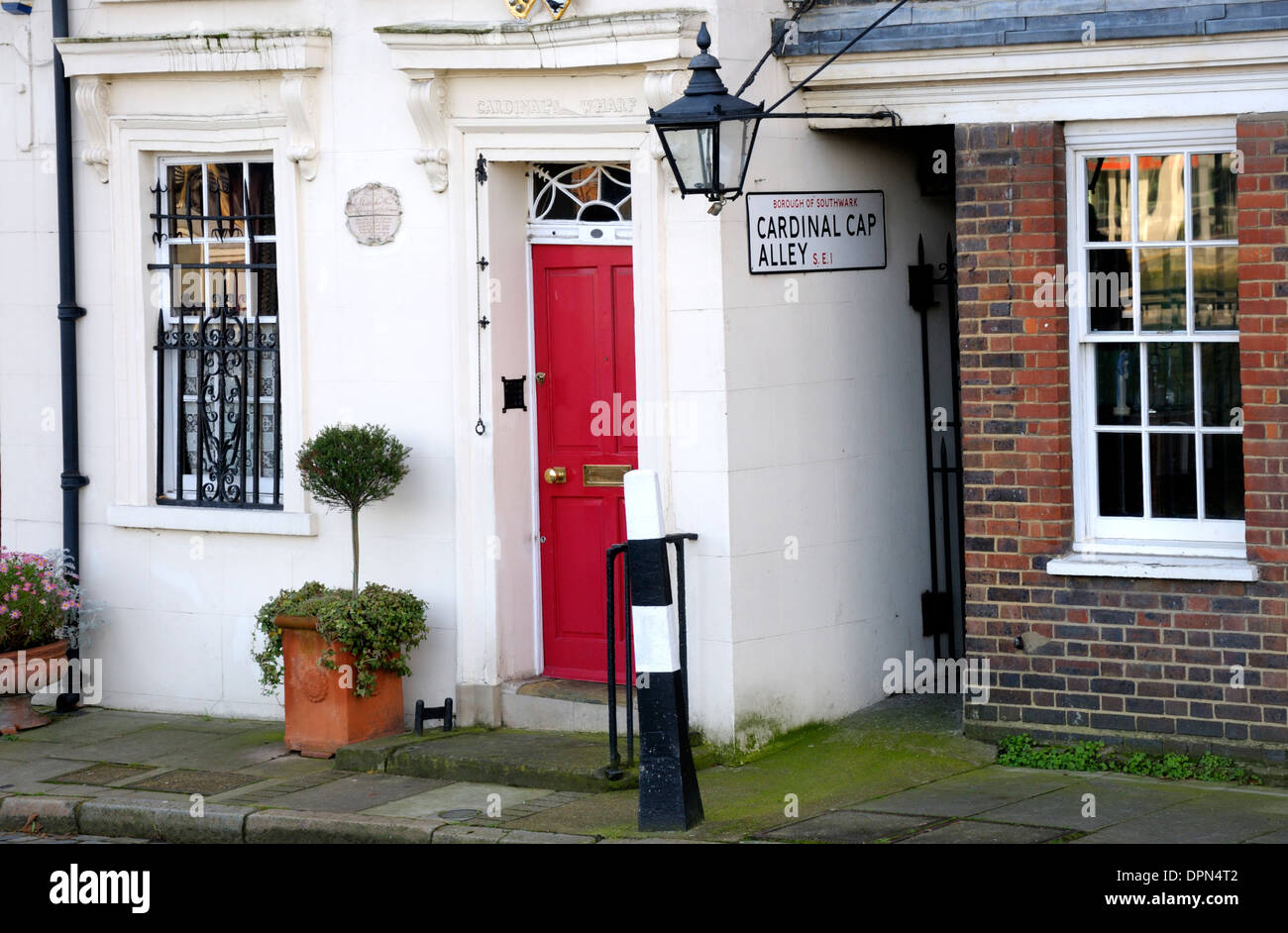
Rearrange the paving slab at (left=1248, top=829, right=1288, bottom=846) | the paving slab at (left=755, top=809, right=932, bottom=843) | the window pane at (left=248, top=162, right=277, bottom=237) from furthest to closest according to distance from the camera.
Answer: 1. the window pane at (left=248, top=162, right=277, bottom=237)
2. the paving slab at (left=755, top=809, right=932, bottom=843)
3. the paving slab at (left=1248, top=829, right=1288, bottom=846)

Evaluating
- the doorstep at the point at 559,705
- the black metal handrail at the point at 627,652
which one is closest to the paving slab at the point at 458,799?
the black metal handrail at the point at 627,652

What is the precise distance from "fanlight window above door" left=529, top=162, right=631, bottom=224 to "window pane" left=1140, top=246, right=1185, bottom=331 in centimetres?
259

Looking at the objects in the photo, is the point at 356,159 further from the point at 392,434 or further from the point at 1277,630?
the point at 1277,630

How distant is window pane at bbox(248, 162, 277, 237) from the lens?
33.5 ft

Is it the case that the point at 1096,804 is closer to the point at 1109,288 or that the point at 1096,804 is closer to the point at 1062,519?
the point at 1062,519

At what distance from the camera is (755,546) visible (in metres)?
8.83

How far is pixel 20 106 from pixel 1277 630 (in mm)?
7518

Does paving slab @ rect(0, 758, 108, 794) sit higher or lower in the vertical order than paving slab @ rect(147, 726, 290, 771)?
lower

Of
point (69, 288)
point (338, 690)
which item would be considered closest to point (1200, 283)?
point (338, 690)

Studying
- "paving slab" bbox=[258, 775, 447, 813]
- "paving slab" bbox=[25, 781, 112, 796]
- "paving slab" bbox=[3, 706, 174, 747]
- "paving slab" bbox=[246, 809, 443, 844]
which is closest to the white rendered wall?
"paving slab" bbox=[3, 706, 174, 747]

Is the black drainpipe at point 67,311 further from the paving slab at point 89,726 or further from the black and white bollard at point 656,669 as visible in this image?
the black and white bollard at point 656,669

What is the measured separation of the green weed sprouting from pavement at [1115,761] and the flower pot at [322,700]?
3.15m

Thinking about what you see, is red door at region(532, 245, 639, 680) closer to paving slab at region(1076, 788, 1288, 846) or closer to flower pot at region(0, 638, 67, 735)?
flower pot at region(0, 638, 67, 735)
